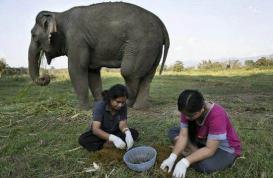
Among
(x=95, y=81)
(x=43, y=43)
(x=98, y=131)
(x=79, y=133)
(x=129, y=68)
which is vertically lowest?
(x=79, y=133)

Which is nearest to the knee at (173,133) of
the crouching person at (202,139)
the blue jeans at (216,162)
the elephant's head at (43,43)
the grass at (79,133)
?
the grass at (79,133)

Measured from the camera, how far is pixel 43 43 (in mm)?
8414

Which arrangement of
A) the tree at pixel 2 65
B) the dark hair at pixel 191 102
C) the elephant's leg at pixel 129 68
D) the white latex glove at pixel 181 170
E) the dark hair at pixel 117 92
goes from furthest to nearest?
the tree at pixel 2 65
the elephant's leg at pixel 129 68
the dark hair at pixel 117 92
the white latex glove at pixel 181 170
the dark hair at pixel 191 102

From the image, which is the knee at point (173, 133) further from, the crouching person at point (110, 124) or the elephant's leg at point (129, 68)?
the elephant's leg at point (129, 68)

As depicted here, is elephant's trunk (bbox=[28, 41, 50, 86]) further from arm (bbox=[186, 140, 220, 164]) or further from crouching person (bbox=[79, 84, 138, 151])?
arm (bbox=[186, 140, 220, 164])

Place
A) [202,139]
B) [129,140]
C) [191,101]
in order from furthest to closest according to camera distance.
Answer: [129,140], [202,139], [191,101]

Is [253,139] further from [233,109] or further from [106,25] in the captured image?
[106,25]

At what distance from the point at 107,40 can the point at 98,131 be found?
3227 mm

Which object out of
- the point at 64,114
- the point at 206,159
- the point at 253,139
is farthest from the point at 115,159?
the point at 64,114

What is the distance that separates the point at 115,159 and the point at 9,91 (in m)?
9.34

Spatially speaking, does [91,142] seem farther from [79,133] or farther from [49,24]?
[49,24]

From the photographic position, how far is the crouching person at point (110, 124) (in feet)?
15.8

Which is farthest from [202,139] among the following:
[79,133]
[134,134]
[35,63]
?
[35,63]

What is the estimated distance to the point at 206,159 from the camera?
4.29 metres
